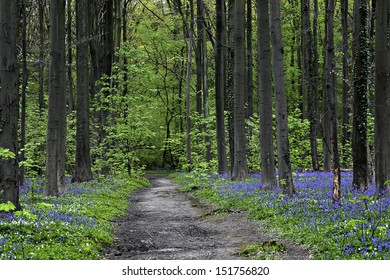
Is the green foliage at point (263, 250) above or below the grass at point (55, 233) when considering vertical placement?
below

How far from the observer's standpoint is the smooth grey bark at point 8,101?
34.5ft

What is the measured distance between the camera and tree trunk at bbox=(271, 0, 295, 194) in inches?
555

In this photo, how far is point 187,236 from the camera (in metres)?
11.0

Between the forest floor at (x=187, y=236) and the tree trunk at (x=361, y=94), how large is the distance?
380 centimetres

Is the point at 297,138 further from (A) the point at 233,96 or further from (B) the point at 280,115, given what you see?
(B) the point at 280,115

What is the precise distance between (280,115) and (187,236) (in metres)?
5.33

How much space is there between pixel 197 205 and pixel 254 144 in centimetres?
1213

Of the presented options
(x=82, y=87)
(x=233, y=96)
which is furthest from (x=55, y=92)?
(x=233, y=96)

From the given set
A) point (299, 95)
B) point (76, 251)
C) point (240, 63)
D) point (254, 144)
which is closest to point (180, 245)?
point (76, 251)

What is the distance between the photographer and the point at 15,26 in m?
10.9

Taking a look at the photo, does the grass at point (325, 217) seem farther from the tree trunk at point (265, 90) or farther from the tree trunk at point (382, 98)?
the tree trunk at point (382, 98)

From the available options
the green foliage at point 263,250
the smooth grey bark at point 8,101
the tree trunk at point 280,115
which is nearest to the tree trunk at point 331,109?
the tree trunk at point 280,115

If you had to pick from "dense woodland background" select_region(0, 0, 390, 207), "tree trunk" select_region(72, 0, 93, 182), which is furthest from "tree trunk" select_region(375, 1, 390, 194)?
"tree trunk" select_region(72, 0, 93, 182)
